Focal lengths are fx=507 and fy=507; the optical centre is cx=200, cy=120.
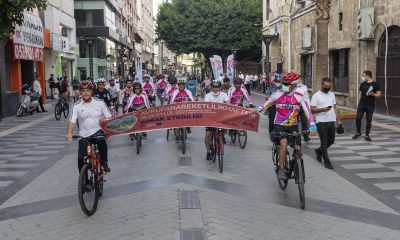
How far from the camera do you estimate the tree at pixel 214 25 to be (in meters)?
48.0

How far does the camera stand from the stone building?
58.2 ft

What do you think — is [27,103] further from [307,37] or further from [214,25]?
[214,25]

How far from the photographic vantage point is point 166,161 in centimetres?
1046

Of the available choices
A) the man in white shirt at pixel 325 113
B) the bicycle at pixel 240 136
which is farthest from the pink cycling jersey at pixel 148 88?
the man in white shirt at pixel 325 113

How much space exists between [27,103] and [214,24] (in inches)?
1140

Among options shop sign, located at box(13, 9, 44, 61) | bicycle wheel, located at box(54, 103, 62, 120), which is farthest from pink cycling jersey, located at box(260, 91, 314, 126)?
shop sign, located at box(13, 9, 44, 61)

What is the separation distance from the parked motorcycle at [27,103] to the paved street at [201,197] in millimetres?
9556

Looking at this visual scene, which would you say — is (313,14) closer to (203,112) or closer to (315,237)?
(203,112)

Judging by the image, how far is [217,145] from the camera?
31.8ft

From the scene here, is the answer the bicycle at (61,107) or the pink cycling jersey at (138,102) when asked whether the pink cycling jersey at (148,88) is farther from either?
the bicycle at (61,107)

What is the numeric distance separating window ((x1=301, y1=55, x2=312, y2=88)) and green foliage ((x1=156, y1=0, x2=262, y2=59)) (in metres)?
17.6

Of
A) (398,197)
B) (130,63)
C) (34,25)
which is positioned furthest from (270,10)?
(398,197)

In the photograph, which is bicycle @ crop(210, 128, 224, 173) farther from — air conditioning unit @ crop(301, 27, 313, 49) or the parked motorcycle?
air conditioning unit @ crop(301, 27, 313, 49)

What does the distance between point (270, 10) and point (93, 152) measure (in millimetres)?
34375
